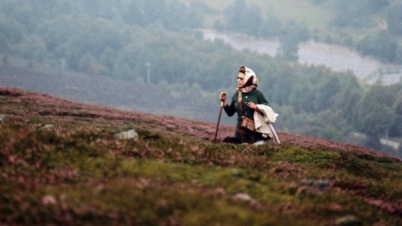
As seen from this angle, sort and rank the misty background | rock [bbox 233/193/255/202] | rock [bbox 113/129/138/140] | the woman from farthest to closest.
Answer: the misty background, the woman, rock [bbox 113/129/138/140], rock [bbox 233/193/255/202]

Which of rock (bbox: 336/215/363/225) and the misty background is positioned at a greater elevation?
the misty background

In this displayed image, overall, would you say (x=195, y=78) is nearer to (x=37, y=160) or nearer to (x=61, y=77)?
(x=61, y=77)

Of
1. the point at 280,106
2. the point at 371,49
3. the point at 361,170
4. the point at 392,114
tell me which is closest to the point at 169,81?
the point at 280,106

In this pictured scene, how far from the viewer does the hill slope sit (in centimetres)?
1001

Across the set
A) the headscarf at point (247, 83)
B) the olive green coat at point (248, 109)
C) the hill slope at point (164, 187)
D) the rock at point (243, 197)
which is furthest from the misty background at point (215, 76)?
the rock at point (243, 197)

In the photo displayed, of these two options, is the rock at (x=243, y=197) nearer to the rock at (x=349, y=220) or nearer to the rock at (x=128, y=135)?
the rock at (x=349, y=220)

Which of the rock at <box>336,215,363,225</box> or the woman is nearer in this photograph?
the rock at <box>336,215,363,225</box>

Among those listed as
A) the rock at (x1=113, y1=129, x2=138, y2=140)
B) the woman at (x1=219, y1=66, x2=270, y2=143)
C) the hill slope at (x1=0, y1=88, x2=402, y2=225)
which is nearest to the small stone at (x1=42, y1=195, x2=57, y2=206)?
the hill slope at (x1=0, y1=88, x2=402, y2=225)

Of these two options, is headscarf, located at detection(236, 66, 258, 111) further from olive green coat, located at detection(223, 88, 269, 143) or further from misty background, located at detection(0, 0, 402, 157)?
misty background, located at detection(0, 0, 402, 157)

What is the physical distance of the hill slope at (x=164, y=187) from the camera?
10.0m

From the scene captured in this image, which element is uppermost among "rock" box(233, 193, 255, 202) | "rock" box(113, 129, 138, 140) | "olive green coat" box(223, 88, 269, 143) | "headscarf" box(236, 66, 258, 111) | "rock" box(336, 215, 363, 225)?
"headscarf" box(236, 66, 258, 111)

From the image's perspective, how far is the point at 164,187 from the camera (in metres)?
11.4

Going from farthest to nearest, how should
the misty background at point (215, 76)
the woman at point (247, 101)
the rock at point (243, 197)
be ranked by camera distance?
the misty background at point (215, 76), the woman at point (247, 101), the rock at point (243, 197)

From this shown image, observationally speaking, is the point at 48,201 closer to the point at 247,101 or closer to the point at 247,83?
the point at 247,101
